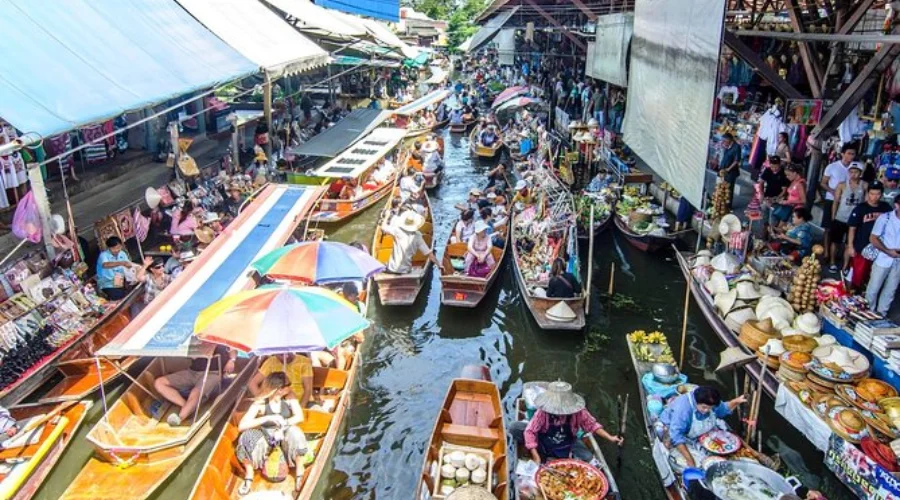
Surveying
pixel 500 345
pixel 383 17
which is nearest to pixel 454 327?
pixel 500 345

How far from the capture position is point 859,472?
6.74m

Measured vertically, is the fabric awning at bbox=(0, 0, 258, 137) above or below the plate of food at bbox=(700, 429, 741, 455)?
above

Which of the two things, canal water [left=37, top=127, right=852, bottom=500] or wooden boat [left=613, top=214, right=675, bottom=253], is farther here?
wooden boat [left=613, top=214, right=675, bottom=253]

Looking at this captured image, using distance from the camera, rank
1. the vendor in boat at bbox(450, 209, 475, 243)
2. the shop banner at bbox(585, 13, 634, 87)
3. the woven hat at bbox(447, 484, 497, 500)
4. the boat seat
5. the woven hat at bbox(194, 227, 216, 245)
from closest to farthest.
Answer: the woven hat at bbox(447, 484, 497, 500) < the boat seat < the woven hat at bbox(194, 227, 216, 245) < the vendor in boat at bbox(450, 209, 475, 243) < the shop banner at bbox(585, 13, 634, 87)

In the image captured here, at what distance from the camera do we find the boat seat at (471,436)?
23.0ft

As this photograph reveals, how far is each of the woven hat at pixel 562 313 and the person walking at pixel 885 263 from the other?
4.01 metres

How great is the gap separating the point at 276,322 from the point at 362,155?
1066 centimetres

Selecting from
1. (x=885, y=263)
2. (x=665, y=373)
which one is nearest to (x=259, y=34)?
(x=665, y=373)

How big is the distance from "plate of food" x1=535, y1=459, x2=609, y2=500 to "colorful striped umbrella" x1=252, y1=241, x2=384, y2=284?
151 inches

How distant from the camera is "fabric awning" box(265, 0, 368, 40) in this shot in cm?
1798

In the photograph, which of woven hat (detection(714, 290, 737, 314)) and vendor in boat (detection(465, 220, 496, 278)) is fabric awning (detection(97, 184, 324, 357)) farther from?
woven hat (detection(714, 290, 737, 314))

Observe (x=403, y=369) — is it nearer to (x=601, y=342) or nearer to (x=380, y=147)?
(x=601, y=342)

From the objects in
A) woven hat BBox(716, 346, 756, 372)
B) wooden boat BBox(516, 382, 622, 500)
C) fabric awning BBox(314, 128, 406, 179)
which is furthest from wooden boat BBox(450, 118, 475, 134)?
woven hat BBox(716, 346, 756, 372)

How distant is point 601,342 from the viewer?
10609 millimetres
